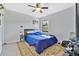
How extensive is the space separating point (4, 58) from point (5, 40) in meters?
0.28

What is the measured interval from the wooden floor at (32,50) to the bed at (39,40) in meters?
0.05

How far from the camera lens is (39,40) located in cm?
190

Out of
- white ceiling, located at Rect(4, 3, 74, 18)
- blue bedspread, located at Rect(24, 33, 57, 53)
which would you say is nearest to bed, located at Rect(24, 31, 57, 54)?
blue bedspread, located at Rect(24, 33, 57, 53)

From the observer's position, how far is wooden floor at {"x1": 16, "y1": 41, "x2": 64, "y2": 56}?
190cm

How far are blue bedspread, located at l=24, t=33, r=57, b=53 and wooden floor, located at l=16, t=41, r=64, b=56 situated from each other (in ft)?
0.19

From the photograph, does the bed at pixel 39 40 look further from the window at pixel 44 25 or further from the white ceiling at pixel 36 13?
the white ceiling at pixel 36 13

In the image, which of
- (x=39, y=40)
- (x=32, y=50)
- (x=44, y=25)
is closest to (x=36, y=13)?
(x=44, y=25)

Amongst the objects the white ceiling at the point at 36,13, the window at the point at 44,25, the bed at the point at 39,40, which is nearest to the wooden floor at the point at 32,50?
the bed at the point at 39,40

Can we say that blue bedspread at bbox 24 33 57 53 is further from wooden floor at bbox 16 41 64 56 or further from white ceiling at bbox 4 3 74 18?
white ceiling at bbox 4 3 74 18

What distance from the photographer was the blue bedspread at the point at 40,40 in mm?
1884

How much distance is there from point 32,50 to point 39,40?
0.18 metres

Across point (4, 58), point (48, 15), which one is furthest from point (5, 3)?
point (4, 58)

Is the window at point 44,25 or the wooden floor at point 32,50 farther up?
the window at point 44,25

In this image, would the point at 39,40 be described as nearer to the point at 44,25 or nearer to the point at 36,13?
the point at 44,25
